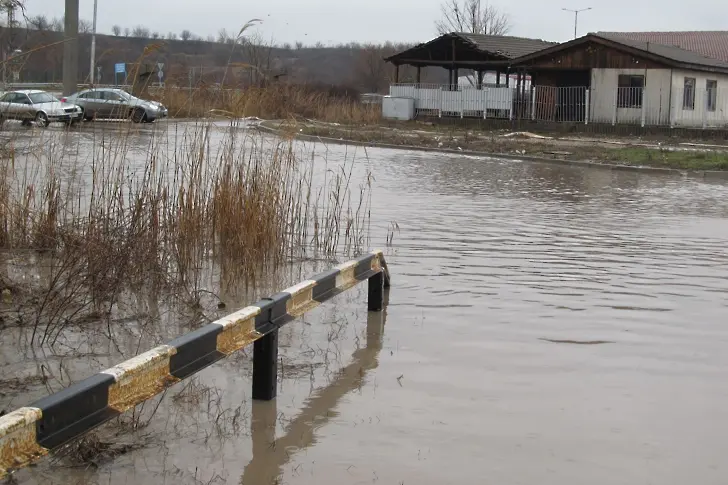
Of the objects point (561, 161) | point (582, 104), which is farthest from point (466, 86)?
point (561, 161)

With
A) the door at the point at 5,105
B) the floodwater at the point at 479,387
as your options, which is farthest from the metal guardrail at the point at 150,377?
the door at the point at 5,105

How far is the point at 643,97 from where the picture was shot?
119 ft

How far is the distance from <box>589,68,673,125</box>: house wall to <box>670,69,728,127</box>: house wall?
326 millimetres

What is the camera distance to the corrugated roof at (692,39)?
6344 cm

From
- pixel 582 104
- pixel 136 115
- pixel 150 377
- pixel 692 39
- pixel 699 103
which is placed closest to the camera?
pixel 150 377

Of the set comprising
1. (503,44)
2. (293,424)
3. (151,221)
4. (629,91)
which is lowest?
(293,424)

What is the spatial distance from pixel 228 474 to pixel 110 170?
3930mm

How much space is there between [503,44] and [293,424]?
41.7 meters

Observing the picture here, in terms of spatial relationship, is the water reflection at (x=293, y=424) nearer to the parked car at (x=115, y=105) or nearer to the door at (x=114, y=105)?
the parked car at (x=115, y=105)

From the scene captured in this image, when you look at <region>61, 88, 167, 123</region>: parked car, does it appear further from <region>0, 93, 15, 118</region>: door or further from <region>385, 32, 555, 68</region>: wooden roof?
<region>385, 32, 555, 68</region>: wooden roof

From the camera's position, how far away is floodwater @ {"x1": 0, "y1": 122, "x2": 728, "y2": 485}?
4.79 m

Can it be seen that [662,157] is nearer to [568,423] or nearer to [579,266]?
[579,266]

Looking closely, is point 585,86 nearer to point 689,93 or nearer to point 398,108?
point 689,93

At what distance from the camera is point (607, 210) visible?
16.0 m
